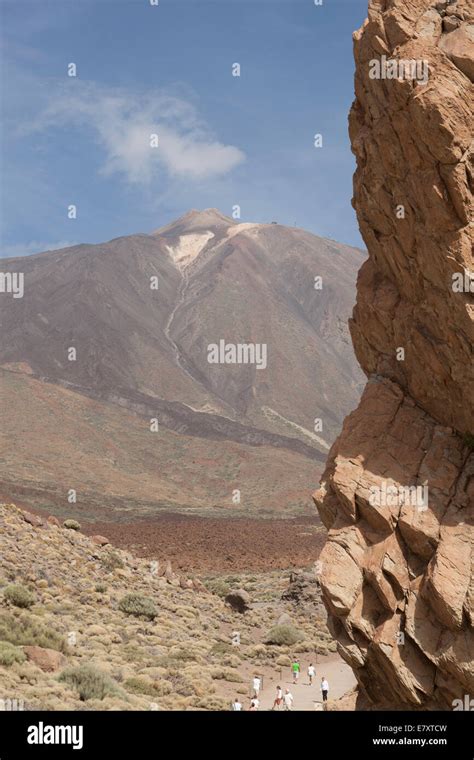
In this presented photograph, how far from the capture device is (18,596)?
26609mm

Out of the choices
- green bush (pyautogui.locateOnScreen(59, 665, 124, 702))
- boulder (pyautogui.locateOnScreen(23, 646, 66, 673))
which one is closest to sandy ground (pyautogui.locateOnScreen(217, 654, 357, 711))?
green bush (pyautogui.locateOnScreen(59, 665, 124, 702))

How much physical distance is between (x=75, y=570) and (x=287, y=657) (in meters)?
9.96

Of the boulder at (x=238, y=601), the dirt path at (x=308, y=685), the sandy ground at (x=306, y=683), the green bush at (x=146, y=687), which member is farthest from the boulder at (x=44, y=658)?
the boulder at (x=238, y=601)

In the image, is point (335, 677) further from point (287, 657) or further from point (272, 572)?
point (272, 572)

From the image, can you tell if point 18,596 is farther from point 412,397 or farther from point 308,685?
point 412,397

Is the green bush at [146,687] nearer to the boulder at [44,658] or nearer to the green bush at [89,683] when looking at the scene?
the boulder at [44,658]

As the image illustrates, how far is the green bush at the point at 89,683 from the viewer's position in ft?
61.5

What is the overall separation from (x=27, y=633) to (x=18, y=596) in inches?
158

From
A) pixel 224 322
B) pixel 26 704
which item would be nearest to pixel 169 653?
pixel 26 704

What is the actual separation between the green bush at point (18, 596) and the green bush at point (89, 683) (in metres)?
7.14

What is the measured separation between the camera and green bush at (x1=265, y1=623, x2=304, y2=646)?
35.1m

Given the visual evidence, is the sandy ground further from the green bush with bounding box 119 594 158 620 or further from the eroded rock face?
the eroded rock face

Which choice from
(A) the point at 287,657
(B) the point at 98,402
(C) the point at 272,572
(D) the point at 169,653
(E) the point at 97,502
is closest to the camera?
(D) the point at 169,653

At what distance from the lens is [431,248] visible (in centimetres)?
1468
